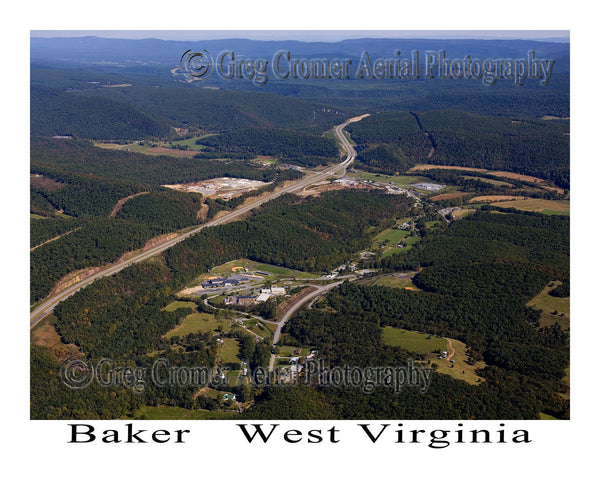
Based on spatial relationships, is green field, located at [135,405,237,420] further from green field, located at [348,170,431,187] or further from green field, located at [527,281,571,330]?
green field, located at [348,170,431,187]

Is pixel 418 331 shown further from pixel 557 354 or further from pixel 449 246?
pixel 449 246

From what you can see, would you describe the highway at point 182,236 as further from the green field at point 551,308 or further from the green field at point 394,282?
the green field at point 551,308

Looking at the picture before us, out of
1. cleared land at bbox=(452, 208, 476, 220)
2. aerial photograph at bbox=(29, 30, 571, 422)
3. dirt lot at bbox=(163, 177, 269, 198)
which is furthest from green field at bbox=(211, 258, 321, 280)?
cleared land at bbox=(452, 208, 476, 220)

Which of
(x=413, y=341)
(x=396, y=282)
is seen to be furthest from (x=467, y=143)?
(x=413, y=341)

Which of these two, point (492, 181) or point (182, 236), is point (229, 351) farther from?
point (492, 181)

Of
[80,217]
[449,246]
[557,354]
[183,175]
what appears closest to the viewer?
[557,354]

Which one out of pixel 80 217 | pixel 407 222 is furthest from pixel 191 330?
pixel 407 222
